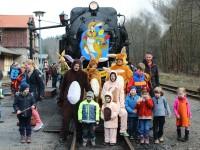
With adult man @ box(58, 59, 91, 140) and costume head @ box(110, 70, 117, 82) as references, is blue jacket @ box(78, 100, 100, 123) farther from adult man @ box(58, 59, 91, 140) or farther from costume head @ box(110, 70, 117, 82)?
costume head @ box(110, 70, 117, 82)

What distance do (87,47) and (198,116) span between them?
548 cm

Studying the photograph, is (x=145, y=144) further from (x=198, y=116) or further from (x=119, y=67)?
(x=198, y=116)

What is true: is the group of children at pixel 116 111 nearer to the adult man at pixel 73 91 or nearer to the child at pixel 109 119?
the child at pixel 109 119

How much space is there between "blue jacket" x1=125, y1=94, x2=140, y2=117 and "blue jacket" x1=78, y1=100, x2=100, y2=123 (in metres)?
0.96

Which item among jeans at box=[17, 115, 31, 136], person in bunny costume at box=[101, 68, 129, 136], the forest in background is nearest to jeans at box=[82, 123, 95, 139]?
person in bunny costume at box=[101, 68, 129, 136]

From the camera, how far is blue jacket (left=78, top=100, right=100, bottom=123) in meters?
10.3

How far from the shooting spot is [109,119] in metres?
10.4

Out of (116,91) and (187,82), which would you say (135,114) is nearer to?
(116,91)

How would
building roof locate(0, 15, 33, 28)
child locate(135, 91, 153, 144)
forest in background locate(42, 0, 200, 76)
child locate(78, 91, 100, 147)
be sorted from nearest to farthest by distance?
child locate(78, 91, 100, 147), child locate(135, 91, 153, 144), forest in background locate(42, 0, 200, 76), building roof locate(0, 15, 33, 28)

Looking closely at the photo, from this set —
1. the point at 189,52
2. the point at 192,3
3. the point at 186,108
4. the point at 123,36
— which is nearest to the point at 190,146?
A: the point at 186,108

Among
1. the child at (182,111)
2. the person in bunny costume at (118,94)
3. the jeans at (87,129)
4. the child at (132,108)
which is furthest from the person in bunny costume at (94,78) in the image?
the child at (182,111)

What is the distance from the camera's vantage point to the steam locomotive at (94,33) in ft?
44.6

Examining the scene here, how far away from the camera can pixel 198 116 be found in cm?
1658

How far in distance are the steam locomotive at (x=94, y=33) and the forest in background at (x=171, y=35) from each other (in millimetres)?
29703
